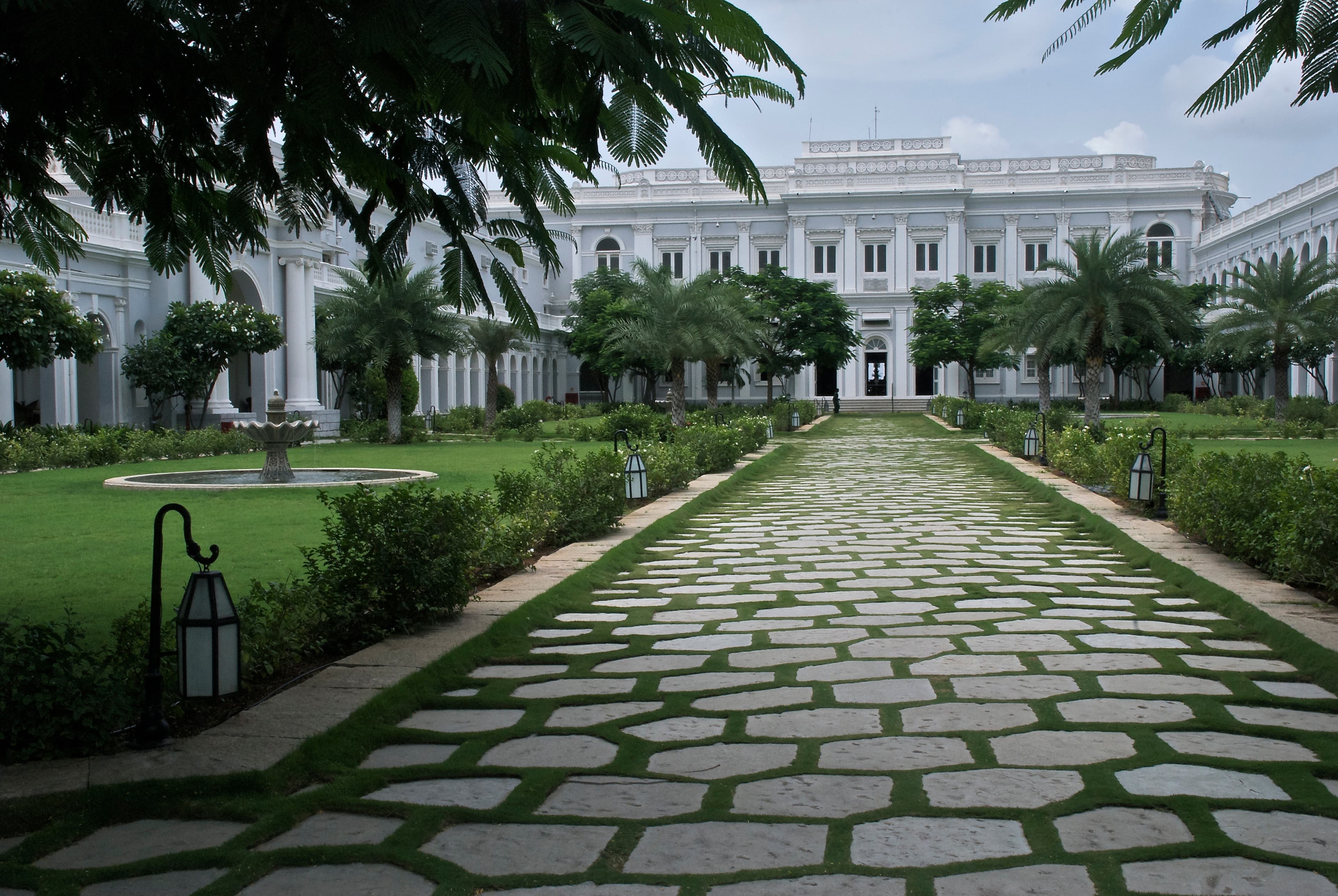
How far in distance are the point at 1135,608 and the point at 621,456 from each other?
5.64 meters

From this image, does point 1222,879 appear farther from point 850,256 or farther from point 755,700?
point 850,256

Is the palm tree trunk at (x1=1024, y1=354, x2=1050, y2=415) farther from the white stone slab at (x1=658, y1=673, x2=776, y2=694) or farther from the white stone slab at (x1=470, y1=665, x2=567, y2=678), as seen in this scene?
the white stone slab at (x1=470, y1=665, x2=567, y2=678)

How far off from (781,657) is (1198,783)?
2.01m

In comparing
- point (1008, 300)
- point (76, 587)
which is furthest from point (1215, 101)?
point (1008, 300)

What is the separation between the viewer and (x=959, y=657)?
508 cm

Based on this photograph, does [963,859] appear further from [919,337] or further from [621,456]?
[919,337]

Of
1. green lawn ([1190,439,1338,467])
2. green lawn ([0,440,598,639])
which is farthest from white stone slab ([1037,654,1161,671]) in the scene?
green lawn ([1190,439,1338,467])

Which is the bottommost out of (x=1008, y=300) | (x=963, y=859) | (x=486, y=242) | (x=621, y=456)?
(x=963, y=859)

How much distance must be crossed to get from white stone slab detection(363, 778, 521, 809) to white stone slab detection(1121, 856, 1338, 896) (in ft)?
5.77

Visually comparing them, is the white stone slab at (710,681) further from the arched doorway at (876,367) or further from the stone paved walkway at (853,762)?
the arched doorway at (876,367)

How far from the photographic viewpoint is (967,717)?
4.16 metres

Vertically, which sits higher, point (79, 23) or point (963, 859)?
point (79, 23)

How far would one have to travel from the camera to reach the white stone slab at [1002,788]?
3303mm

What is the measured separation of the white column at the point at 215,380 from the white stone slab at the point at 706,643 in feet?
71.9
